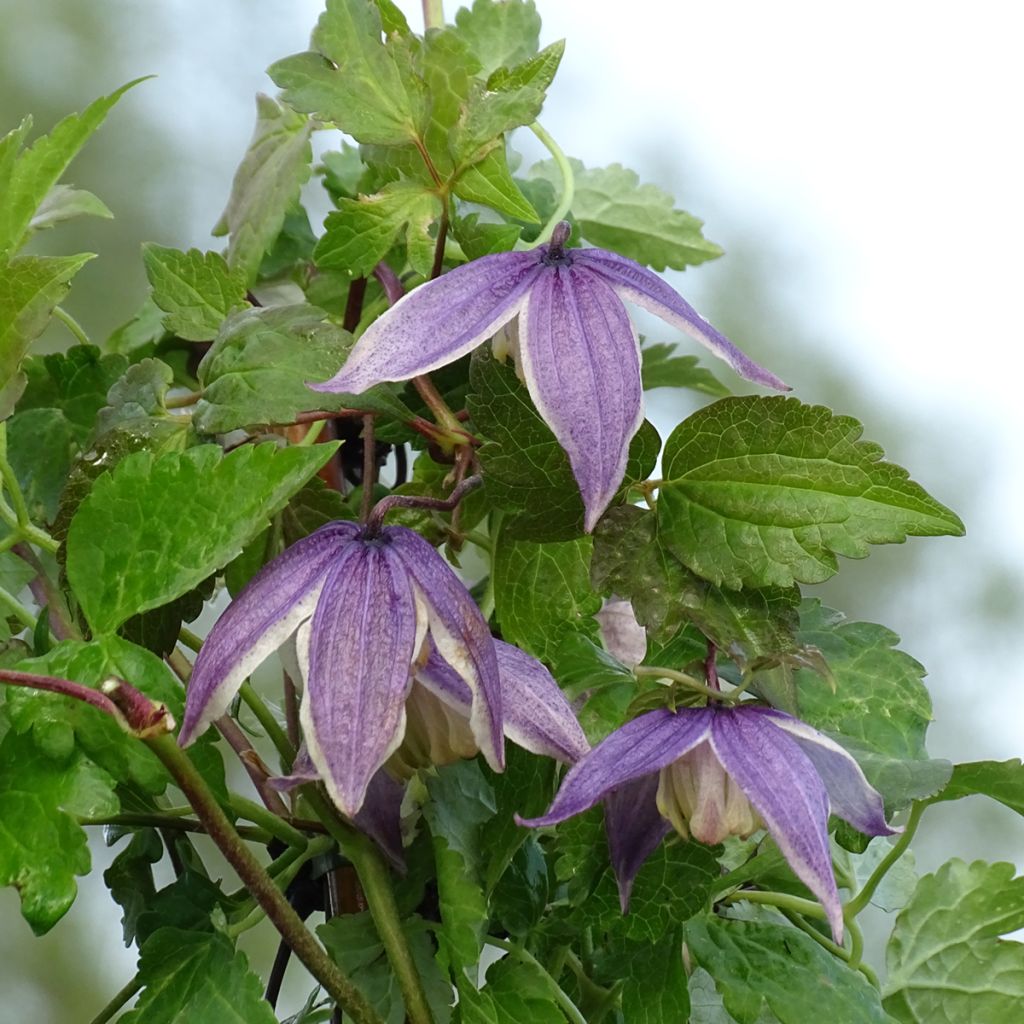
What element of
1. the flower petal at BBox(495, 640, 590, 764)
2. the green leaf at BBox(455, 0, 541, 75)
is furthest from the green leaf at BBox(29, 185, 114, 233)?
the flower petal at BBox(495, 640, 590, 764)

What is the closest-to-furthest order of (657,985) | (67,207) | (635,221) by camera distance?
1. (657,985)
2. (67,207)
3. (635,221)

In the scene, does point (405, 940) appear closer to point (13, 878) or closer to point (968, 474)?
point (13, 878)

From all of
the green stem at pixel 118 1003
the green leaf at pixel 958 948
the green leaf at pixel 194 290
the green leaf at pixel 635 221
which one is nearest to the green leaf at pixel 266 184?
the green leaf at pixel 194 290

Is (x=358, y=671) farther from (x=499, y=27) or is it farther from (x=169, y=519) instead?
(x=499, y=27)

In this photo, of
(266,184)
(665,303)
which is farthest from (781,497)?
(266,184)

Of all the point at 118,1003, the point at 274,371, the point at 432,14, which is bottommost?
the point at 118,1003

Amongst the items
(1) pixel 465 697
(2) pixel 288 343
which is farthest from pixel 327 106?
(1) pixel 465 697
